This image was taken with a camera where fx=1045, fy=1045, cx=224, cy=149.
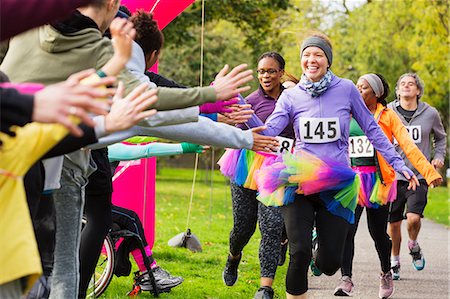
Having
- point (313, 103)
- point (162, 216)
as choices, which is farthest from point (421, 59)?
point (313, 103)

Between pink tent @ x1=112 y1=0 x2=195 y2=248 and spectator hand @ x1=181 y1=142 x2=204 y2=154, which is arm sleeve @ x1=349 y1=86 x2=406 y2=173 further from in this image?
pink tent @ x1=112 y1=0 x2=195 y2=248

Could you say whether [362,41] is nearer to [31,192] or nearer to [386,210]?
[386,210]

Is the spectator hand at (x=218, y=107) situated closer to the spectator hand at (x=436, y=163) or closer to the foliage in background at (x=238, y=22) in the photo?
the spectator hand at (x=436, y=163)


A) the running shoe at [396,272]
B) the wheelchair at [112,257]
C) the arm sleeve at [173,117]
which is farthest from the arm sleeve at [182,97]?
the running shoe at [396,272]

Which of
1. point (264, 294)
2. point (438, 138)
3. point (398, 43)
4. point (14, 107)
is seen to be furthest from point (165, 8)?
point (398, 43)

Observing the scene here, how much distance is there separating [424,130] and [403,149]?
2.50 meters

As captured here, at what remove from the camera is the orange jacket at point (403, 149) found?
9578 millimetres

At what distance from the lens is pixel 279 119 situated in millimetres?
7527

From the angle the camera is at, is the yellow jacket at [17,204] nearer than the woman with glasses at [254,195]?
Yes

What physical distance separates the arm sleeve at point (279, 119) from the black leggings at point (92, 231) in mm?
1471

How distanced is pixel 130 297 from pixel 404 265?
5.07 m

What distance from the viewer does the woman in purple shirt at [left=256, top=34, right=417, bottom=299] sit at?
7.21m

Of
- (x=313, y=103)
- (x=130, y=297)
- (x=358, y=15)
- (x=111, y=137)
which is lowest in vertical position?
(x=130, y=297)

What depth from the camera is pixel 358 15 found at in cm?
4156
